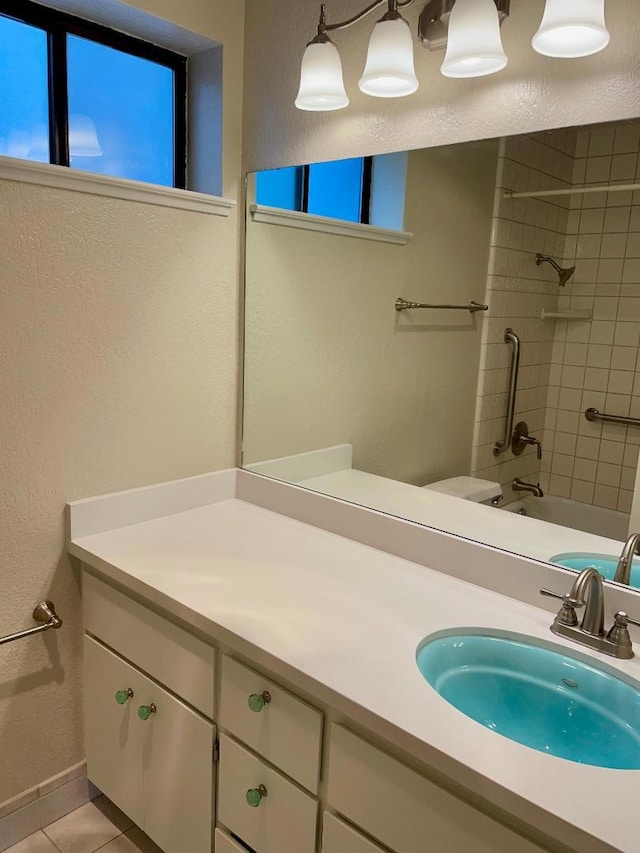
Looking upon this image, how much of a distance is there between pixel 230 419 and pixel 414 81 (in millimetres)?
1089

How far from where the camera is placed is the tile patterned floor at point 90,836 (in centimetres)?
167

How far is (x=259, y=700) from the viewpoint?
4.05ft

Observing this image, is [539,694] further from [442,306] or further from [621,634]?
[442,306]

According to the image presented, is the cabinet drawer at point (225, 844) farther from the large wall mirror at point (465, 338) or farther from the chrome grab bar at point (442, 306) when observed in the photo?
the chrome grab bar at point (442, 306)

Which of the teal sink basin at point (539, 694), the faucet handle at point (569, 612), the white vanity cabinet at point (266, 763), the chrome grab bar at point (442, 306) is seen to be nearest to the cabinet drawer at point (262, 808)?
the white vanity cabinet at point (266, 763)

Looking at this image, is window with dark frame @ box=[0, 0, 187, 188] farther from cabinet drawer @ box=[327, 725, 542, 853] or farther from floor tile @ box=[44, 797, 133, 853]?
floor tile @ box=[44, 797, 133, 853]

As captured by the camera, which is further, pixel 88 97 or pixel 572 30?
pixel 88 97

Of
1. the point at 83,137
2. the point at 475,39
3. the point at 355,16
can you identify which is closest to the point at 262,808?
the point at 475,39

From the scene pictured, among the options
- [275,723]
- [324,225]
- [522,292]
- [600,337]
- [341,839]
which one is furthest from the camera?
[324,225]

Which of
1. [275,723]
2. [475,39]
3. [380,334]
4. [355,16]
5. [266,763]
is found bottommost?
[266,763]

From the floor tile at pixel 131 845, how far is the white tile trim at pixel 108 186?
168 cm

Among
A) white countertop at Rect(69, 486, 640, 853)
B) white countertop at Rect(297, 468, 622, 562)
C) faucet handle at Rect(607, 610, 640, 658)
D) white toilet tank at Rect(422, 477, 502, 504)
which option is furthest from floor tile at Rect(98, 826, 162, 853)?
faucet handle at Rect(607, 610, 640, 658)

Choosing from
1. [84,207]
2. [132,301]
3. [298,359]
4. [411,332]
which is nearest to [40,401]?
[132,301]

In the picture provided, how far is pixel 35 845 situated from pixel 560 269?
1.92m
